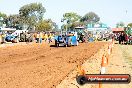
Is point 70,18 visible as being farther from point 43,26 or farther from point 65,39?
point 65,39

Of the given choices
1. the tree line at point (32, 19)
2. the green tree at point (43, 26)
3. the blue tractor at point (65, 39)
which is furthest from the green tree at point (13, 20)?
the blue tractor at point (65, 39)

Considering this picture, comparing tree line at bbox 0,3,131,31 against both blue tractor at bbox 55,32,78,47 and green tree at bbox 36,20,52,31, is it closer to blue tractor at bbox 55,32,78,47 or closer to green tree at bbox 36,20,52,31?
green tree at bbox 36,20,52,31

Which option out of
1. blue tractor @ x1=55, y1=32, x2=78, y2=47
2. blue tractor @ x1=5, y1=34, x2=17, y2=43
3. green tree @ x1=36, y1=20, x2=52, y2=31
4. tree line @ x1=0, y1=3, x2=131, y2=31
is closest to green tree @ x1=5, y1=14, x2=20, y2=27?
tree line @ x1=0, y1=3, x2=131, y2=31

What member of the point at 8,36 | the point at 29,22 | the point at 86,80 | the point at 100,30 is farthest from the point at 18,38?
the point at 29,22

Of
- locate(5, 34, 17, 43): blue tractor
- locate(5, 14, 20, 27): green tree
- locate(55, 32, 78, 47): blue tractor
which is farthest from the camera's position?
locate(5, 14, 20, 27): green tree

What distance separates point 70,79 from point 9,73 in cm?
271

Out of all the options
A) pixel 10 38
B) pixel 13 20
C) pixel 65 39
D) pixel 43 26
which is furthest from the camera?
pixel 13 20

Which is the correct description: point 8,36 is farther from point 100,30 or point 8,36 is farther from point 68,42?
point 100,30

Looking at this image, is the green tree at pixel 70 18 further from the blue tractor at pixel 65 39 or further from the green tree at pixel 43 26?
the blue tractor at pixel 65 39

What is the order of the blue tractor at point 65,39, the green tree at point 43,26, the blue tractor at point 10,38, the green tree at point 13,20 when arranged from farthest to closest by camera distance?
the green tree at point 13,20 < the green tree at point 43,26 < the blue tractor at point 10,38 < the blue tractor at point 65,39

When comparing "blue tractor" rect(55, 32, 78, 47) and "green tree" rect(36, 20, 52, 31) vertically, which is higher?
"green tree" rect(36, 20, 52, 31)

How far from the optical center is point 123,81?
13.9ft

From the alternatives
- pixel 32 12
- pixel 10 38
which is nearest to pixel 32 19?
pixel 32 12

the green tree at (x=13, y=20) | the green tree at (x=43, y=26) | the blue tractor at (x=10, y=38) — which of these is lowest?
the blue tractor at (x=10, y=38)
